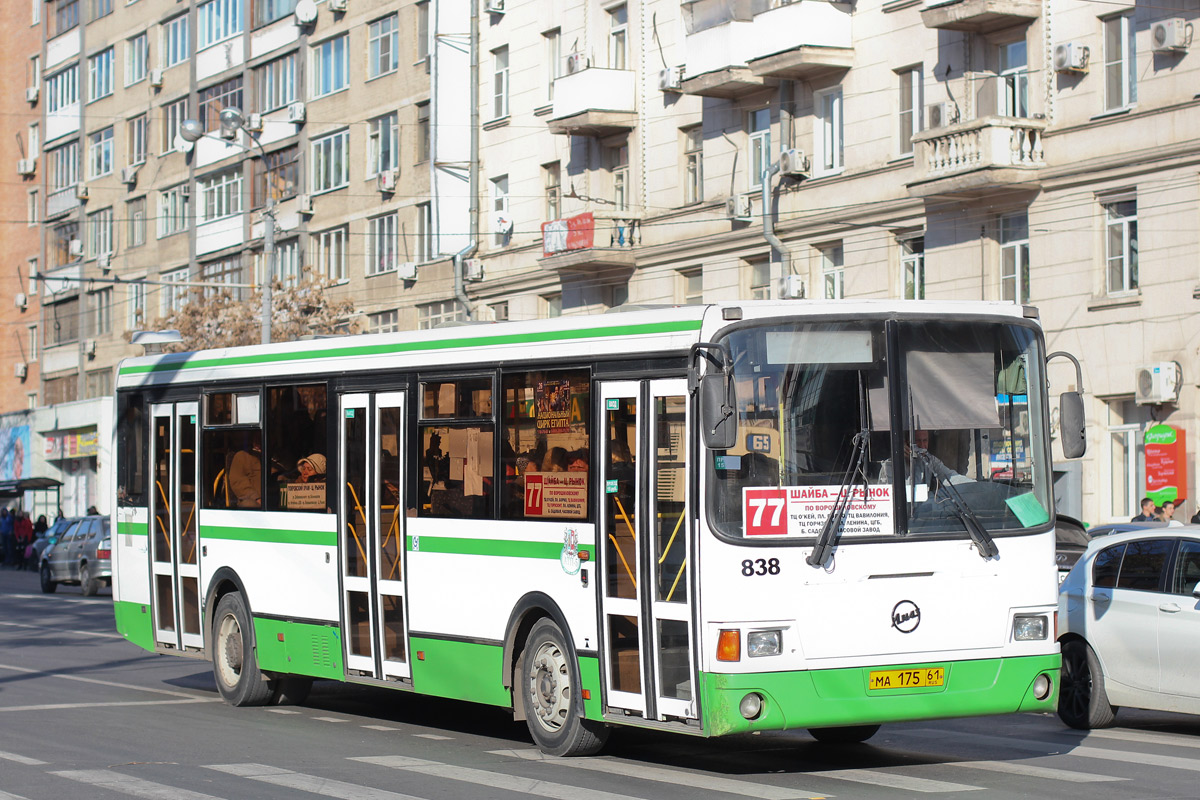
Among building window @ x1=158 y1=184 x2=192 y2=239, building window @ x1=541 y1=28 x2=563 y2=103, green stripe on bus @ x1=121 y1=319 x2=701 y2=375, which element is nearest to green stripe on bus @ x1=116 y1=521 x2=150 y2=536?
green stripe on bus @ x1=121 y1=319 x2=701 y2=375

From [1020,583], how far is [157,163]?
5611cm

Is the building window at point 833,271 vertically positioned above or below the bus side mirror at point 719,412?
above

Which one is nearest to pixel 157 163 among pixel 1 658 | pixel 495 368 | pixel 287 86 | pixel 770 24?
pixel 287 86

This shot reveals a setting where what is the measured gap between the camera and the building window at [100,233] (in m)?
66.6

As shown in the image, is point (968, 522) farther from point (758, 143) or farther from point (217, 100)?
point (217, 100)

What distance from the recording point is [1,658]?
20266 millimetres

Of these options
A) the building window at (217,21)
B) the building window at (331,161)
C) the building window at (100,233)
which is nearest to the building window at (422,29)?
the building window at (331,161)

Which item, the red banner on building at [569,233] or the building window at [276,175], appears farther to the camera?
the building window at [276,175]

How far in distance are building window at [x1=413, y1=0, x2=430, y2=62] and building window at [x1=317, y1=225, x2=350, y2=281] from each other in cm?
618

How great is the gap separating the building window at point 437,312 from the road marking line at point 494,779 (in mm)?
33656

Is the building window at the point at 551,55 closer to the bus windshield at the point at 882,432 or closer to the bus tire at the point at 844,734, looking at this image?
the bus tire at the point at 844,734

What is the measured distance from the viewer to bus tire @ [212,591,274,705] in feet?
49.8

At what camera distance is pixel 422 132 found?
4672 cm

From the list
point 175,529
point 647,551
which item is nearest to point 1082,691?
point 647,551
